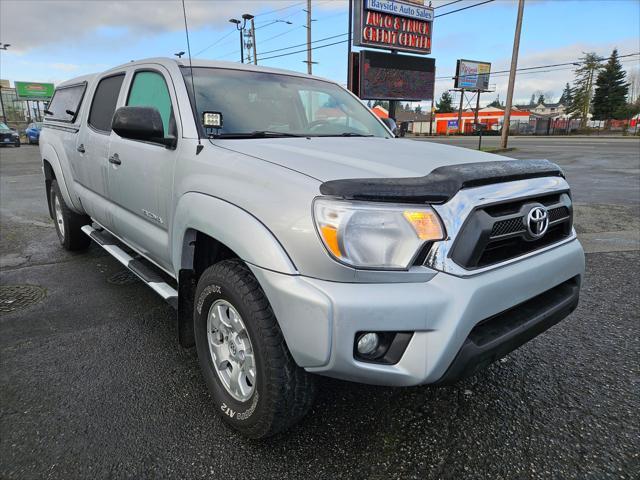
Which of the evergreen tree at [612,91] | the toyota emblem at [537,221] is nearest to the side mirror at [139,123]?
the toyota emblem at [537,221]

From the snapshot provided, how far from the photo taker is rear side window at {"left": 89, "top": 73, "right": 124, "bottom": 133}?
368cm

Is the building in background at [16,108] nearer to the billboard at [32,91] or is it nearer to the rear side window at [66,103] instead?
the billboard at [32,91]

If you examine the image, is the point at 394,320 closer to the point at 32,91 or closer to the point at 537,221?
the point at 537,221

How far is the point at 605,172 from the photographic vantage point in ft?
43.0

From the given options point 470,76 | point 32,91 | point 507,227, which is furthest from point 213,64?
point 32,91

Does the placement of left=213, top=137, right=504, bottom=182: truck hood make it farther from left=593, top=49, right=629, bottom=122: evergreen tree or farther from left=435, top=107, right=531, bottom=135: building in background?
left=593, top=49, right=629, bottom=122: evergreen tree

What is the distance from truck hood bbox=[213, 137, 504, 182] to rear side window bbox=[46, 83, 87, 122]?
2930 mm

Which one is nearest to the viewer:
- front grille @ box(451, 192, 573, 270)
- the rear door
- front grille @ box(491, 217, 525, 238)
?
front grille @ box(451, 192, 573, 270)

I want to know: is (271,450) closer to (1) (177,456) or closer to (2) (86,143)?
(1) (177,456)

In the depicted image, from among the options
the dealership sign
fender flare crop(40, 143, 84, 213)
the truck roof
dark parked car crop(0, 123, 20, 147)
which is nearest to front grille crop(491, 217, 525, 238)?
the truck roof

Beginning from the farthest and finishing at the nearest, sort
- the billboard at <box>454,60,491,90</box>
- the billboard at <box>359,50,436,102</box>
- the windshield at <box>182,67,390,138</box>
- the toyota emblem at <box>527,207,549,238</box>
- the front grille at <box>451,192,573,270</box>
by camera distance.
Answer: the billboard at <box>454,60,491,90</box>, the billboard at <box>359,50,436,102</box>, the windshield at <box>182,67,390,138</box>, the toyota emblem at <box>527,207,549,238</box>, the front grille at <box>451,192,573,270</box>

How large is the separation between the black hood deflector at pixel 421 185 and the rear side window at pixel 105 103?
106 inches

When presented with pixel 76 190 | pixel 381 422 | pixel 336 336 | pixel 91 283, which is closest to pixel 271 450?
pixel 381 422

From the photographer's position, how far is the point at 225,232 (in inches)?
79.7
